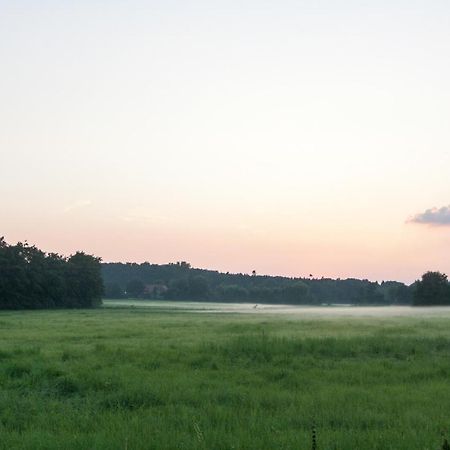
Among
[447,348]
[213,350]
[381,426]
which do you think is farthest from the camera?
[447,348]

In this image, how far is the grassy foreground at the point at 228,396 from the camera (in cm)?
1058

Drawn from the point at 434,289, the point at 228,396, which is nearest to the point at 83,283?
the point at 434,289

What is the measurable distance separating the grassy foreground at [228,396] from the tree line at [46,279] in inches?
3309

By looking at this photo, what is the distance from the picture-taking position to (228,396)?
14.4 meters

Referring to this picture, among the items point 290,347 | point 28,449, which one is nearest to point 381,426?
point 28,449

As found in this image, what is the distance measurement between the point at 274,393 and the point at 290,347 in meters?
8.93

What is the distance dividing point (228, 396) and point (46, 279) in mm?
100549

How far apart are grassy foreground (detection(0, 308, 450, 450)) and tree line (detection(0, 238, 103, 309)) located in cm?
8404

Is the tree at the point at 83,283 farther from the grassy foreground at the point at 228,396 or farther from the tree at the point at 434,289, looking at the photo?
the grassy foreground at the point at 228,396

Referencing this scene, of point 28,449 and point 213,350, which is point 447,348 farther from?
point 28,449

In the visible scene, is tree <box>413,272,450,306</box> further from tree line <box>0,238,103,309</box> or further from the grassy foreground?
the grassy foreground

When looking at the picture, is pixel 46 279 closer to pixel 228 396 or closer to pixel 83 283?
pixel 83 283

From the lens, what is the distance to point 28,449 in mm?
10195

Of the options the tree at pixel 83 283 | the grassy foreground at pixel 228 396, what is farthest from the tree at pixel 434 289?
the grassy foreground at pixel 228 396
